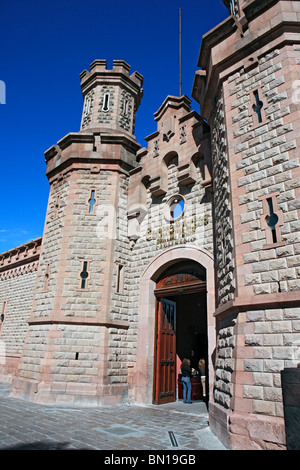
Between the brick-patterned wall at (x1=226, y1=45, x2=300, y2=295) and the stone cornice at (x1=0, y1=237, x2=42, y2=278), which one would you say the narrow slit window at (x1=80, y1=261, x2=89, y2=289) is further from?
the stone cornice at (x1=0, y1=237, x2=42, y2=278)

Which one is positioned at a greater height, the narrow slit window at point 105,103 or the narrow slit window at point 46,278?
the narrow slit window at point 105,103

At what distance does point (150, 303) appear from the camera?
1028cm

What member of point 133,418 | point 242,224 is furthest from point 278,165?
point 133,418

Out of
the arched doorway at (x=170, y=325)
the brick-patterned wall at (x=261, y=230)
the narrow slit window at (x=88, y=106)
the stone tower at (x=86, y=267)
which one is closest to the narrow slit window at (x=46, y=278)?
the stone tower at (x=86, y=267)

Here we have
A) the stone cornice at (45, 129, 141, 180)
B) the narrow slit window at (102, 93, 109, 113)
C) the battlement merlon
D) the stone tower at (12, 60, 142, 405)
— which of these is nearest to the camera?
the stone tower at (12, 60, 142, 405)

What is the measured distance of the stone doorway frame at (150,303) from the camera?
350 inches

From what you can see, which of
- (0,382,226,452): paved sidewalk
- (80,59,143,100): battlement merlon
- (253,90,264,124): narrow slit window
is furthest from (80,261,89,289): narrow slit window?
(80,59,143,100): battlement merlon

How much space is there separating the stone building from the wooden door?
44mm

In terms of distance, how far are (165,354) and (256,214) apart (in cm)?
620

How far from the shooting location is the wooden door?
383 inches

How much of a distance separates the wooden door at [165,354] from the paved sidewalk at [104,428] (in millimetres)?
935

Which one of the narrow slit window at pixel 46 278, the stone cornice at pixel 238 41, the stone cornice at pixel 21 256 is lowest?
the narrow slit window at pixel 46 278

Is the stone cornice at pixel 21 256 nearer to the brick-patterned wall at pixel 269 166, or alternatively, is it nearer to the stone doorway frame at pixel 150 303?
the stone doorway frame at pixel 150 303
